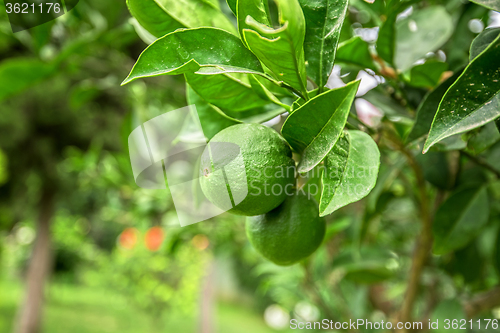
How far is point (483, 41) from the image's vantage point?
25 centimetres

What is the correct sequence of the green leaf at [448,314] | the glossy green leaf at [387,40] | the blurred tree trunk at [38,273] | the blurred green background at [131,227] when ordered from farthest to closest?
the blurred tree trunk at [38,273]
the blurred green background at [131,227]
the green leaf at [448,314]
the glossy green leaf at [387,40]

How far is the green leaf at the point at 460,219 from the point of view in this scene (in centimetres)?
43

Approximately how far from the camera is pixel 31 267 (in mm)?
3656

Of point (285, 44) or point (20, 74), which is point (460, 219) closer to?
point (285, 44)

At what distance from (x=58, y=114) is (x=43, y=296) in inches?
74.0

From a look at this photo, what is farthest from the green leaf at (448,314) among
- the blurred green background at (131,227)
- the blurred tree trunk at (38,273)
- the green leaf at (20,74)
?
the blurred tree trunk at (38,273)

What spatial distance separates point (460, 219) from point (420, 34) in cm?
25

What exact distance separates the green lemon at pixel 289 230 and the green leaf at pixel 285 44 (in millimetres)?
97

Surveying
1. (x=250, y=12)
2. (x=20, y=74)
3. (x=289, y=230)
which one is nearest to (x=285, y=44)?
(x=250, y=12)

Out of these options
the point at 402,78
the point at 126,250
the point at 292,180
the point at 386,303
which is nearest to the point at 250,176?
the point at 292,180

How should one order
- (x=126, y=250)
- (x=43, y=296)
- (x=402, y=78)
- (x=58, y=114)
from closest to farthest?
(x=402, y=78) → (x=126, y=250) → (x=58, y=114) → (x=43, y=296)

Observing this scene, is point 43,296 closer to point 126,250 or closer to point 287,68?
point 126,250

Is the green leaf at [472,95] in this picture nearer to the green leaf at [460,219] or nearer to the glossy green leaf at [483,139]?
the glossy green leaf at [483,139]

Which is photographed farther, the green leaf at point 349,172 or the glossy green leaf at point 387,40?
the glossy green leaf at point 387,40
